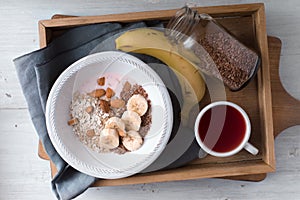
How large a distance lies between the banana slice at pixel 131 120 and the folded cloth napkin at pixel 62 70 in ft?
0.23

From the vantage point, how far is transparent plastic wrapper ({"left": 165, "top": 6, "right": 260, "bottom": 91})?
870mm

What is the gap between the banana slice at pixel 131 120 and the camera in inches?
35.1

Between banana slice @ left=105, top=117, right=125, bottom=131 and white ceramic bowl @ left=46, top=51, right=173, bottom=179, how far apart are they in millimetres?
50

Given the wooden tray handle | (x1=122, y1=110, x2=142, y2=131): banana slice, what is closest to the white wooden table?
the wooden tray handle

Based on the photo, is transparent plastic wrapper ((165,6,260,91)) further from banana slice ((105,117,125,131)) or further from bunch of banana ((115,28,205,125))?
banana slice ((105,117,125,131))

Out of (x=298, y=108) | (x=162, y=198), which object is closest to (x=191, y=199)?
(x=162, y=198)

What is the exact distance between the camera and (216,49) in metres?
0.88

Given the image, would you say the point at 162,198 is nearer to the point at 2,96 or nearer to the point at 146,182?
the point at 146,182

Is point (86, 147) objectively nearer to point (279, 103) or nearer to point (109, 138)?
point (109, 138)

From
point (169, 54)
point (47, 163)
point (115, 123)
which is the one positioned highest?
point (169, 54)

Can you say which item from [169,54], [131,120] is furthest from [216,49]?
[131,120]

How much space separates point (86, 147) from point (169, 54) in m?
0.22

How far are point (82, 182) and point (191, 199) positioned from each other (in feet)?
0.70

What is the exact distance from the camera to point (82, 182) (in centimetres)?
90
